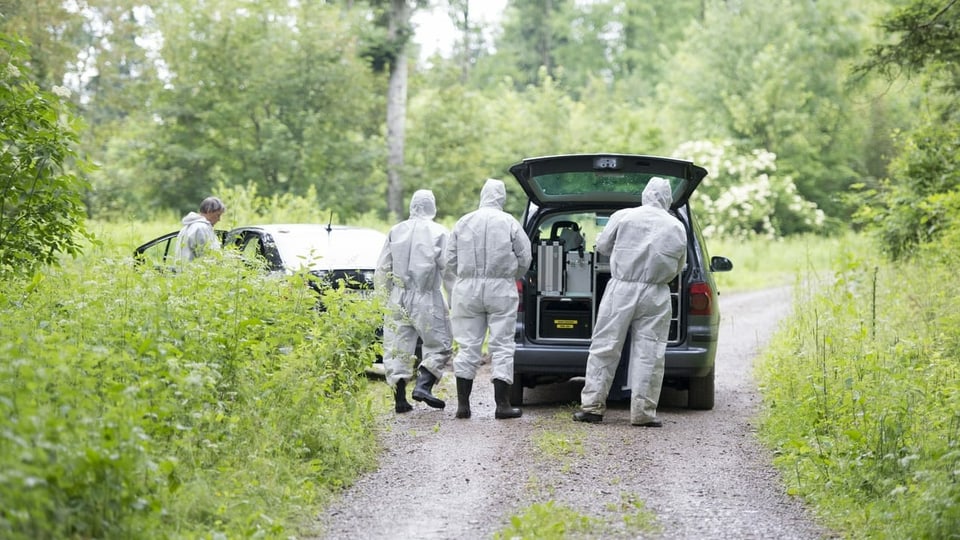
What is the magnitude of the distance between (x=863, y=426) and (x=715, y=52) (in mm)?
33782

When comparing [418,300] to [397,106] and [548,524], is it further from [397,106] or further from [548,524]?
[397,106]

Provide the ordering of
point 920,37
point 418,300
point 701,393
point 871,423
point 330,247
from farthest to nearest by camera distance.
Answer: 1. point 920,37
2. point 330,247
3. point 701,393
4. point 418,300
5. point 871,423

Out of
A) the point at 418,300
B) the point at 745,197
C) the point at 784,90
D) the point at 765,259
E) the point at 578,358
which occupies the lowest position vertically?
the point at 578,358

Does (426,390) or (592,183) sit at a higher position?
(592,183)

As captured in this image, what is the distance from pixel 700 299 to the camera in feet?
29.1

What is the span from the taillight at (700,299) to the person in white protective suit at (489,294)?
4.55 ft

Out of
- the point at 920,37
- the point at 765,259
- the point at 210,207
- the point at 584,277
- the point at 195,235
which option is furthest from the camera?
the point at 765,259

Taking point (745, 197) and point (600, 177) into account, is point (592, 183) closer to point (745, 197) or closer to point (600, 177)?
point (600, 177)

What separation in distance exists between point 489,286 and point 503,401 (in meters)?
0.94

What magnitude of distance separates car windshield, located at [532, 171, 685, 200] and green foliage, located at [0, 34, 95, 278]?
362cm

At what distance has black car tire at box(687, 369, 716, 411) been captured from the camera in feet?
30.4

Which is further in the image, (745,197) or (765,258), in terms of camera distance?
(745,197)

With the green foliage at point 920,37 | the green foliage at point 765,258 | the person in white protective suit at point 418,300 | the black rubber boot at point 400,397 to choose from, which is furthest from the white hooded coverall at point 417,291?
the green foliage at point 765,258

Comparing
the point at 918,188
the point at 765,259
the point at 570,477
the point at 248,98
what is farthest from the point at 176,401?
the point at 765,259
